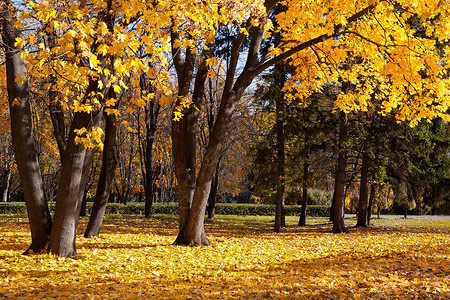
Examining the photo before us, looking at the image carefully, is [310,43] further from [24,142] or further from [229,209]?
[229,209]

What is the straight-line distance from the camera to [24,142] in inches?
283

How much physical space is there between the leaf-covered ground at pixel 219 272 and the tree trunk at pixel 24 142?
2.08 feet

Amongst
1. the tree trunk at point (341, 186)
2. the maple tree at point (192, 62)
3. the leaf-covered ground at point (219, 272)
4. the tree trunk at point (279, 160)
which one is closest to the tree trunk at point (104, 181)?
the maple tree at point (192, 62)

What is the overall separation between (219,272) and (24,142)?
413 centimetres

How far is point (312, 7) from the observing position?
850cm

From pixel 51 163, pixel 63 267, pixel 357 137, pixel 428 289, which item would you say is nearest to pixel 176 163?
pixel 63 267

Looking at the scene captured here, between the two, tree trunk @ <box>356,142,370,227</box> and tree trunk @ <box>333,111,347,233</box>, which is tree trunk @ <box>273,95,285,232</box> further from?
tree trunk @ <box>356,142,370,227</box>

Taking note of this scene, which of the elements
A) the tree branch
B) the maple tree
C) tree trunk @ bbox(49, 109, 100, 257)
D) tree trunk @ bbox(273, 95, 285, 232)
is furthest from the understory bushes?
the tree branch

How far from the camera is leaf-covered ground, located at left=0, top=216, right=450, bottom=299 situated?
16.5 ft

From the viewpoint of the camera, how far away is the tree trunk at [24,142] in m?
7.12

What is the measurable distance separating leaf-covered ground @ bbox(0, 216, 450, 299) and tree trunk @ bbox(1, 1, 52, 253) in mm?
634

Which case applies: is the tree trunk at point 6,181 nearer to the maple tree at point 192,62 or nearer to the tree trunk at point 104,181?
the maple tree at point 192,62

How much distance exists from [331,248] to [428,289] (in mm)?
4463

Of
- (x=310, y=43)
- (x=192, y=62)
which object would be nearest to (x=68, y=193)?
(x=192, y=62)
